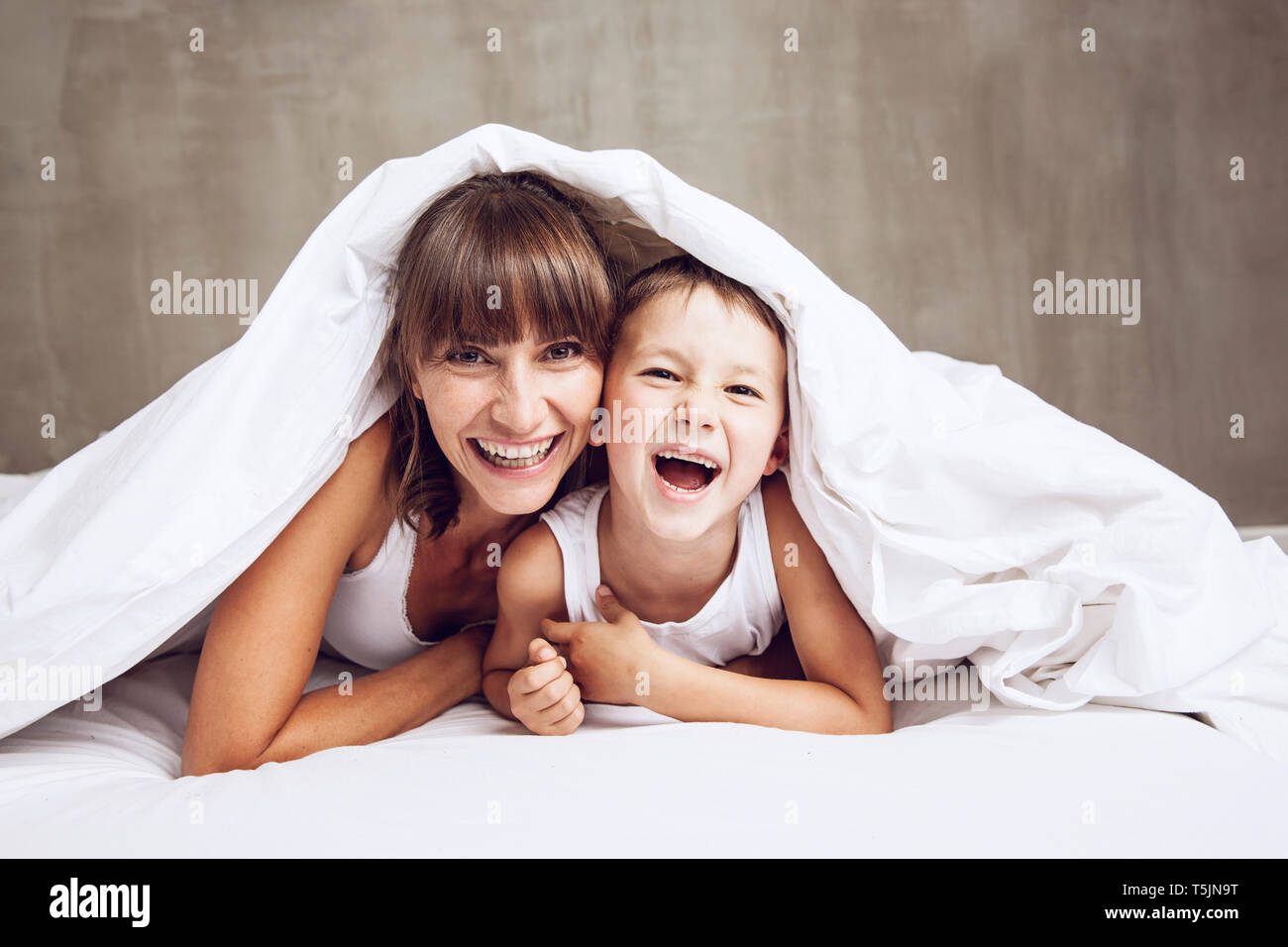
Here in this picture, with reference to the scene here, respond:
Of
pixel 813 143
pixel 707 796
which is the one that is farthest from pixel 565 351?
pixel 813 143

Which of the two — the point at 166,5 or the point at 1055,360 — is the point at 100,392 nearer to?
the point at 166,5

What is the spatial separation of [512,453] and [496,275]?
0.19 meters

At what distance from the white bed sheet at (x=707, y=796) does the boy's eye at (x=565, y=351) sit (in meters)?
0.40

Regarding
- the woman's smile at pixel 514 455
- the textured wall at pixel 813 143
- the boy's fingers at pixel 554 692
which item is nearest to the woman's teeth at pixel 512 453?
the woman's smile at pixel 514 455

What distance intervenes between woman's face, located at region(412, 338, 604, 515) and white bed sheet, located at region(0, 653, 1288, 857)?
0.28 metres

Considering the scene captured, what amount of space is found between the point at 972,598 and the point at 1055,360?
1539mm

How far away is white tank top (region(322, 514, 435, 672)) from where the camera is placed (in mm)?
1162

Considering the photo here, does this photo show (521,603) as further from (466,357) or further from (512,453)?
(466,357)

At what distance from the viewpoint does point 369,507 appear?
1105 mm

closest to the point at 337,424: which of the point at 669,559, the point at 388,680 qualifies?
the point at 388,680

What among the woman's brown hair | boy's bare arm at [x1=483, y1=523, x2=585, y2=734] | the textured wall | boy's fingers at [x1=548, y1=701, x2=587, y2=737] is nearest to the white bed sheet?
boy's fingers at [x1=548, y1=701, x2=587, y2=737]

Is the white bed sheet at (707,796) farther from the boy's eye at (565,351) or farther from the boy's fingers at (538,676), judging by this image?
the boy's eye at (565,351)

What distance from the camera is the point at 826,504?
1.06 metres

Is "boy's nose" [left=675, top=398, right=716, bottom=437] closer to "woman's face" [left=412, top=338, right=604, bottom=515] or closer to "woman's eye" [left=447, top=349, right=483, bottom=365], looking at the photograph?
"woman's face" [left=412, top=338, right=604, bottom=515]
